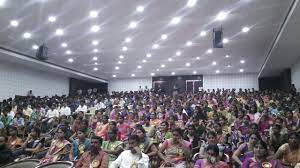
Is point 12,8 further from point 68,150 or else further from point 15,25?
point 68,150

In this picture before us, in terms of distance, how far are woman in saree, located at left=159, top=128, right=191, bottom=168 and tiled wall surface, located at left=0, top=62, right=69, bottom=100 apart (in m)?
12.7

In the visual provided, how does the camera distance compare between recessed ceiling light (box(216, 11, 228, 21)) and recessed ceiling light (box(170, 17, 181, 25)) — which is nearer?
recessed ceiling light (box(216, 11, 228, 21))

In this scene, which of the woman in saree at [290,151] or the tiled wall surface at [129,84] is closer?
the woman in saree at [290,151]

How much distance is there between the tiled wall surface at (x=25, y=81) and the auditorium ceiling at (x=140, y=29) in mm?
1898

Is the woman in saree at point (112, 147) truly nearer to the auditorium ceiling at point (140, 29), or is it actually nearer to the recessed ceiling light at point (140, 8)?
the auditorium ceiling at point (140, 29)

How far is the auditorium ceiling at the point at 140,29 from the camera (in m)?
8.54

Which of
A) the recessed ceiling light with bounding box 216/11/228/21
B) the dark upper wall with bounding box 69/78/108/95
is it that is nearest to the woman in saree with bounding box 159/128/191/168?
the recessed ceiling light with bounding box 216/11/228/21

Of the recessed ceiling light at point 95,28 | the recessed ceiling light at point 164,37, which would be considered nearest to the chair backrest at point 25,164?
the recessed ceiling light at point 95,28

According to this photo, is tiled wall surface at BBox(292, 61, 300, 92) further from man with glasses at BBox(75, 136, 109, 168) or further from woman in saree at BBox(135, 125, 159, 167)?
man with glasses at BBox(75, 136, 109, 168)

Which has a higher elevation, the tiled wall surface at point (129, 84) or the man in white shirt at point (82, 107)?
the tiled wall surface at point (129, 84)

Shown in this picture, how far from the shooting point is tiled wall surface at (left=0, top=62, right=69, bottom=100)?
50.6 feet

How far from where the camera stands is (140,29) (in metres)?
10.9

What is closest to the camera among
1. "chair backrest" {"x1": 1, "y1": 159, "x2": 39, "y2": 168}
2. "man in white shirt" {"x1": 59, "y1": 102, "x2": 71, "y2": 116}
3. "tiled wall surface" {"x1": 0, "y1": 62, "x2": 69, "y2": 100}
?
"chair backrest" {"x1": 1, "y1": 159, "x2": 39, "y2": 168}

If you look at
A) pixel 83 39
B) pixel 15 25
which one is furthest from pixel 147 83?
pixel 15 25
